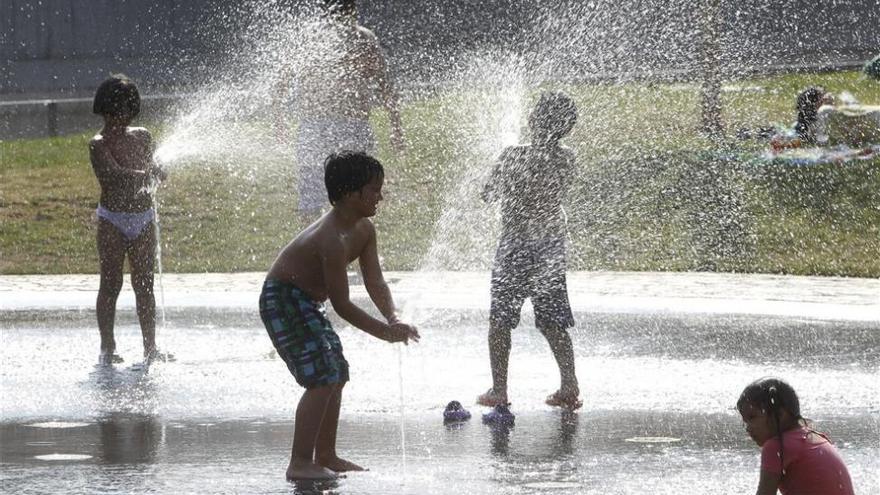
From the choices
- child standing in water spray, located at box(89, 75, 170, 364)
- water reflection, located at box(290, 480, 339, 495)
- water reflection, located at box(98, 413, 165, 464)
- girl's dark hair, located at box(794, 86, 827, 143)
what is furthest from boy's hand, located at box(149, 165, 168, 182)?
girl's dark hair, located at box(794, 86, 827, 143)

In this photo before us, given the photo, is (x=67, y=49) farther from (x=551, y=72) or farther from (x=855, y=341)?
(x=855, y=341)

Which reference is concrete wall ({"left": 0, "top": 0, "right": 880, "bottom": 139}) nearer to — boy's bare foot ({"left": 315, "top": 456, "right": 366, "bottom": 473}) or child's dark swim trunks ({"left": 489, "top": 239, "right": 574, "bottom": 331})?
child's dark swim trunks ({"left": 489, "top": 239, "right": 574, "bottom": 331})

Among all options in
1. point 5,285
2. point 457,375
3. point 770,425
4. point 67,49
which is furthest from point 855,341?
point 67,49

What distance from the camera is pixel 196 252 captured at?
12.7m

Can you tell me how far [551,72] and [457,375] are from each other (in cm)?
1153

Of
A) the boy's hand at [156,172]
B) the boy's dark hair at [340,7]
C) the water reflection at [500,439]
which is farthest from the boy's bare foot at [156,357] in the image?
the boy's dark hair at [340,7]

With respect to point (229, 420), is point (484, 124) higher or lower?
higher

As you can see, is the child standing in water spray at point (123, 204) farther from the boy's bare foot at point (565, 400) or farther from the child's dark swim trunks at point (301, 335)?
the child's dark swim trunks at point (301, 335)

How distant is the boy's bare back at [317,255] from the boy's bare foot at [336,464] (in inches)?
20.8

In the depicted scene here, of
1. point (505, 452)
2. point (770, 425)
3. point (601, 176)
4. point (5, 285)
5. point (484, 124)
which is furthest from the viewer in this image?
point (484, 124)

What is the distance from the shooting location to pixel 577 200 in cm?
1442

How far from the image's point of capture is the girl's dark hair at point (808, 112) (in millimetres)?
14164

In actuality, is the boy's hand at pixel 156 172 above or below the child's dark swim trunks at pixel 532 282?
above

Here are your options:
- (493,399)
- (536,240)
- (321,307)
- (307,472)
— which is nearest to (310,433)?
(307,472)
